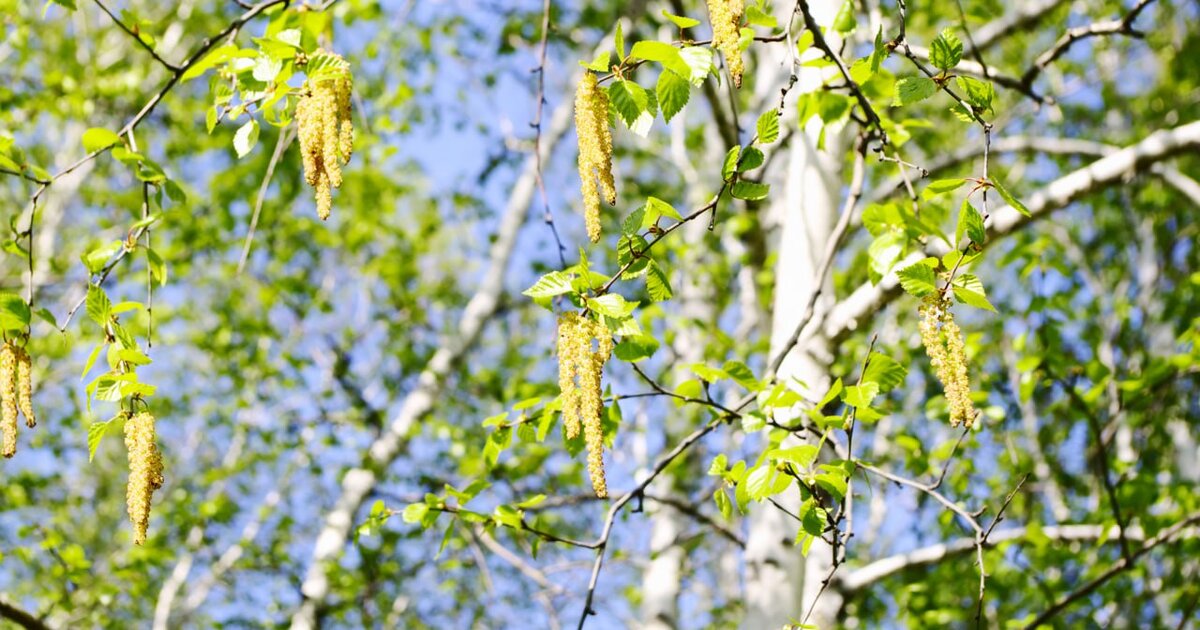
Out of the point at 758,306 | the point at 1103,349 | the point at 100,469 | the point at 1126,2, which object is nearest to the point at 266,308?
the point at 758,306

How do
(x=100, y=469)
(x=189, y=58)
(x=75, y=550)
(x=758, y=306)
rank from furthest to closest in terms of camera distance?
(x=100, y=469), (x=758, y=306), (x=75, y=550), (x=189, y=58)

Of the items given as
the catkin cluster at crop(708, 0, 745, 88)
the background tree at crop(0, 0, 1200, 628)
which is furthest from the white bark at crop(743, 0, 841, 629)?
the catkin cluster at crop(708, 0, 745, 88)

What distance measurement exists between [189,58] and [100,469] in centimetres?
1422

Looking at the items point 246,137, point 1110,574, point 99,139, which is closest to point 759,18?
point 246,137

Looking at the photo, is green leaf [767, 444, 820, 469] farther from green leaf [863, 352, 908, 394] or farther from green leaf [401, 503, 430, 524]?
green leaf [401, 503, 430, 524]

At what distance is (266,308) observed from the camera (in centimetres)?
748

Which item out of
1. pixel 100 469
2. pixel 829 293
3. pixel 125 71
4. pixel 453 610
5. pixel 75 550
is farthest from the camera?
pixel 100 469

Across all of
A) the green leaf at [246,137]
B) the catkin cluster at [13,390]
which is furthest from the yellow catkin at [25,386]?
the green leaf at [246,137]

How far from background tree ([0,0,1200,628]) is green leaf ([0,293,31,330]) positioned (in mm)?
12

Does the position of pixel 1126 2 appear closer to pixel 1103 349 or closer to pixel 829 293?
pixel 1103 349

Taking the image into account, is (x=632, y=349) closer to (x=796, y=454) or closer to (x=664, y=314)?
(x=796, y=454)

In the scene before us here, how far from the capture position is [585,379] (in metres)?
1.72

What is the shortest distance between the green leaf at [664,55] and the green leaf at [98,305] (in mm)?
1175

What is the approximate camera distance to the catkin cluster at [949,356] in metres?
1.66
